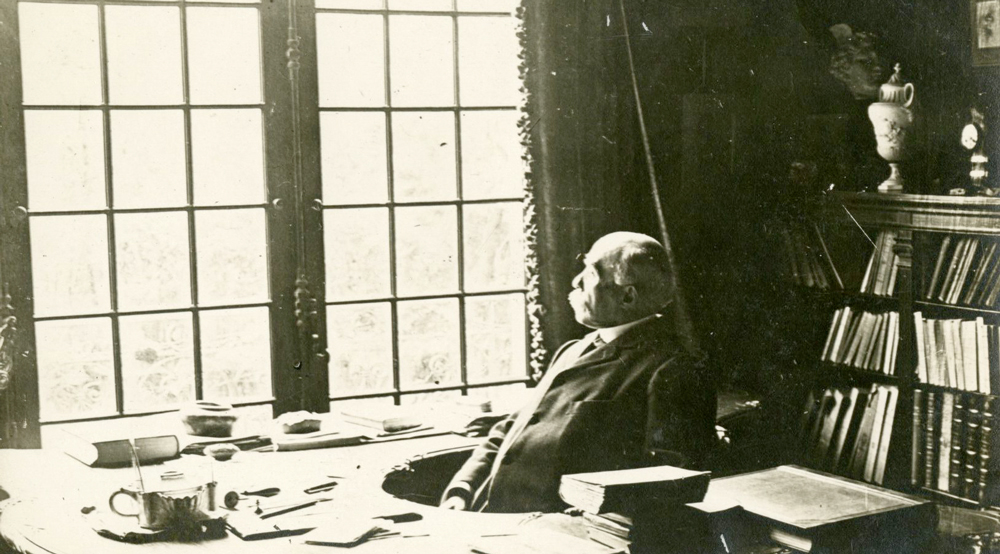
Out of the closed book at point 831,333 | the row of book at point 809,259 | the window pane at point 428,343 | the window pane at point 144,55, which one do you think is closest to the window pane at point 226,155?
the window pane at point 144,55

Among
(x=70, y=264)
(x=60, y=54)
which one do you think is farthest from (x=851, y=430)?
(x=60, y=54)

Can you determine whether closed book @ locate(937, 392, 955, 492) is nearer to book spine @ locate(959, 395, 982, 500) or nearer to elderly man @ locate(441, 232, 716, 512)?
book spine @ locate(959, 395, 982, 500)

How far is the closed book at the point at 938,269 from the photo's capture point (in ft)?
12.1

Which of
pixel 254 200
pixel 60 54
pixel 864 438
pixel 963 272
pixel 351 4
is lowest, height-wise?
pixel 864 438

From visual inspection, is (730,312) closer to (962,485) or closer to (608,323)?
(962,485)

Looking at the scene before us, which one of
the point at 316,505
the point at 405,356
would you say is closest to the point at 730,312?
the point at 405,356

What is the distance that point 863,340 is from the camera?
13.1ft

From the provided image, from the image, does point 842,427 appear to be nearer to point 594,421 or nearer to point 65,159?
point 594,421

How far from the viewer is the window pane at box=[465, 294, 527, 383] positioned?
164 inches

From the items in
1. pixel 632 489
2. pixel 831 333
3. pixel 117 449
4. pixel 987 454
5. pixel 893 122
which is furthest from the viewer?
pixel 831 333

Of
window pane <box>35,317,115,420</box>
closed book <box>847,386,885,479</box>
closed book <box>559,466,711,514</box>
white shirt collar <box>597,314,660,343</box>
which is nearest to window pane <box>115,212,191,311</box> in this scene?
window pane <box>35,317,115,420</box>

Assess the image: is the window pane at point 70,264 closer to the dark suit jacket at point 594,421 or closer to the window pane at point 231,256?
the window pane at point 231,256

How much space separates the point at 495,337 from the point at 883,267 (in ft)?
5.09

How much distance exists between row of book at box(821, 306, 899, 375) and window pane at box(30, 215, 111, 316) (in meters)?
2.80
